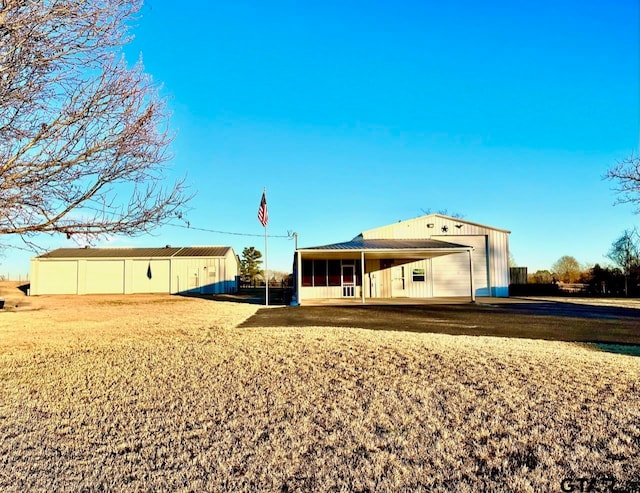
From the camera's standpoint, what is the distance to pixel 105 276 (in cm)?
3155

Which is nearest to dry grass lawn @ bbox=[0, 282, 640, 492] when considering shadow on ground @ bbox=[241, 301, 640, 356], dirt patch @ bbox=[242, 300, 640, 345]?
shadow on ground @ bbox=[241, 301, 640, 356]

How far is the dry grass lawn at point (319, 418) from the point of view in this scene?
2.75m

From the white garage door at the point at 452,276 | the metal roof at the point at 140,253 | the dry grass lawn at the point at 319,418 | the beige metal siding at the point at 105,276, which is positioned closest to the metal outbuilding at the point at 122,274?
the beige metal siding at the point at 105,276

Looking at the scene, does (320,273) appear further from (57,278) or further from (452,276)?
(57,278)

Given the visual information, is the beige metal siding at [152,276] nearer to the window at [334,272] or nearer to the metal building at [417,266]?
the metal building at [417,266]

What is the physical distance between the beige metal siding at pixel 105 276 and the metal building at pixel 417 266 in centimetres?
1635

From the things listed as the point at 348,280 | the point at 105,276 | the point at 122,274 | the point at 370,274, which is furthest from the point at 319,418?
the point at 105,276

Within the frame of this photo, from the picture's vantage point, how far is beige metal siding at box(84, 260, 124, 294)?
31.5 meters

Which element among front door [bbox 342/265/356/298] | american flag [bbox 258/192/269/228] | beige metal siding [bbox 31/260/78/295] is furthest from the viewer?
beige metal siding [bbox 31/260/78/295]

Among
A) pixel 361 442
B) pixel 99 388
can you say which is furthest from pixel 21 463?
pixel 361 442

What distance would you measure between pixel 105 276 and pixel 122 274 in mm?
1294

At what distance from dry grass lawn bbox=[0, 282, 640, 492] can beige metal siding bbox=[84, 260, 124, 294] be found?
2670cm

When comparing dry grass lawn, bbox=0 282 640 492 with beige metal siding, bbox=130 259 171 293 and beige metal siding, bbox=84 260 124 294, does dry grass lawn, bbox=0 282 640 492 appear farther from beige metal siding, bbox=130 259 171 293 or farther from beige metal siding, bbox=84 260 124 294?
beige metal siding, bbox=84 260 124 294

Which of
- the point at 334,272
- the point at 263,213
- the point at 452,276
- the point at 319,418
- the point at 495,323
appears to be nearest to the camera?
the point at 319,418
